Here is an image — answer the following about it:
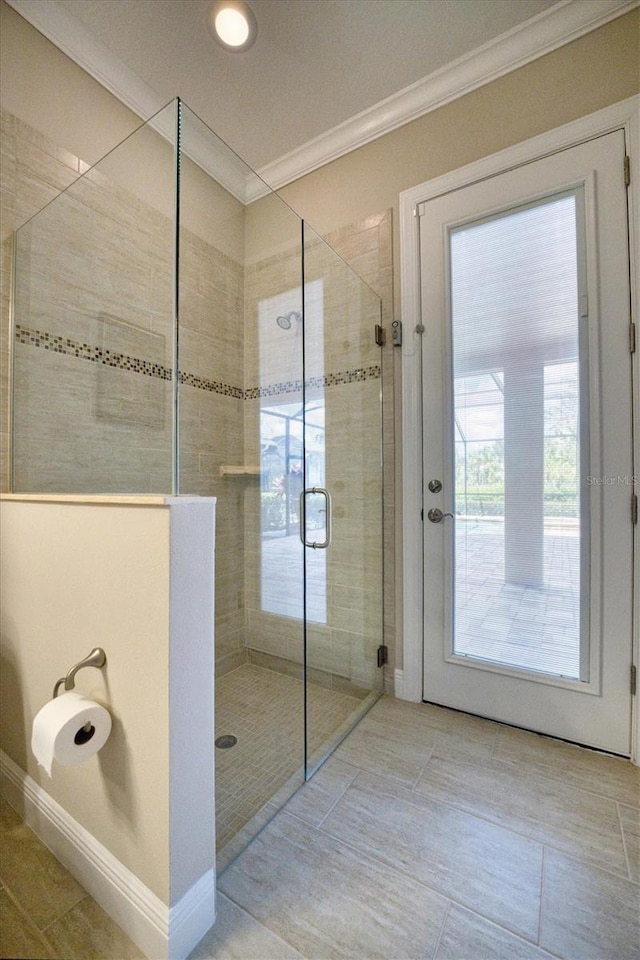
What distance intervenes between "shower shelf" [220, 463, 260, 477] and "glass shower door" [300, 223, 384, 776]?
0.28 m

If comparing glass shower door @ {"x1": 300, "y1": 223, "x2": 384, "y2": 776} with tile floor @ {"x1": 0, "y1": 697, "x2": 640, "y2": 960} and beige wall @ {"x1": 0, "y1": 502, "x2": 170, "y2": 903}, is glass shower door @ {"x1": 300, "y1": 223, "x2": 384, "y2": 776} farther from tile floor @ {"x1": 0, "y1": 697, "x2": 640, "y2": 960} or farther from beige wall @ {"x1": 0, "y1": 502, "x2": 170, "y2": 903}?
beige wall @ {"x1": 0, "y1": 502, "x2": 170, "y2": 903}

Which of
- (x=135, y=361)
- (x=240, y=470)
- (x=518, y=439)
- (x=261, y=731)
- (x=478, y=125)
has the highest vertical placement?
(x=478, y=125)

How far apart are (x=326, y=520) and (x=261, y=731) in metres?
0.83

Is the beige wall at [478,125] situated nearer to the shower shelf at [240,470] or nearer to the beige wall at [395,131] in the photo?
the beige wall at [395,131]

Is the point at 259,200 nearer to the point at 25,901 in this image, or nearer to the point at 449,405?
the point at 449,405

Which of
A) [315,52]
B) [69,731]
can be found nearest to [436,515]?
[69,731]

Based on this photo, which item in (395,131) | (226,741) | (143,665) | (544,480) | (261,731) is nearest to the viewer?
(143,665)

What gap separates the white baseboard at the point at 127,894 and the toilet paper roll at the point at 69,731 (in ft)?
0.99

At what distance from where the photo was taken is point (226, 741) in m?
1.29

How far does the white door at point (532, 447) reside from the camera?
1.51m

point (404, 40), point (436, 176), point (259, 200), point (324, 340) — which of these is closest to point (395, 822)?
point (324, 340)

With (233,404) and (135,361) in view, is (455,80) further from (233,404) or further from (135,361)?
(135,361)

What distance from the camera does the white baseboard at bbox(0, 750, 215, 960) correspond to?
0.85m

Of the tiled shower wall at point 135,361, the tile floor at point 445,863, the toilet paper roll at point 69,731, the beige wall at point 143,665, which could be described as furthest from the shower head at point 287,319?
the tile floor at point 445,863
